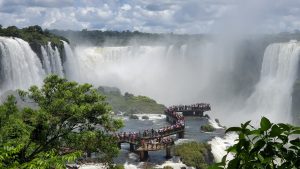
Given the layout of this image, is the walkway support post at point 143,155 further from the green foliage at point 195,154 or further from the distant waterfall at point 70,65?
the distant waterfall at point 70,65

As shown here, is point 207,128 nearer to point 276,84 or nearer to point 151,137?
point 151,137

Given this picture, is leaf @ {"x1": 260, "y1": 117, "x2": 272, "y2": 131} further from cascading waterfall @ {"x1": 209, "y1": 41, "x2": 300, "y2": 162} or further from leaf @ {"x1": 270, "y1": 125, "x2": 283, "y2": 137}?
cascading waterfall @ {"x1": 209, "y1": 41, "x2": 300, "y2": 162}

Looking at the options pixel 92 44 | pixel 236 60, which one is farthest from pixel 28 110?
pixel 92 44

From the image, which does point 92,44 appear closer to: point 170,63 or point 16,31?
point 170,63

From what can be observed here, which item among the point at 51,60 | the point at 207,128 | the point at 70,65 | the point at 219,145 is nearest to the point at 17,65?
the point at 51,60

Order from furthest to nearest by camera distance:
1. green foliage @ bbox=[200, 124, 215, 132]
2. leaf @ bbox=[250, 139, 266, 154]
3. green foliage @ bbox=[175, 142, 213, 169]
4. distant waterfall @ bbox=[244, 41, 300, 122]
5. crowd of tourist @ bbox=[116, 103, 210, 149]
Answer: distant waterfall @ bbox=[244, 41, 300, 122] → green foliage @ bbox=[200, 124, 215, 132] → crowd of tourist @ bbox=[116, 103, 210, 149] → green foliage @ bbox=[175, 142, 213, 169] → leaf @ bbox=[250, 139, 266, 154]

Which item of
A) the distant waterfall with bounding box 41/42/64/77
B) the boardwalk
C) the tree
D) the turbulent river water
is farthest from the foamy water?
the distant waterfall with bounding box 41/42/64/77

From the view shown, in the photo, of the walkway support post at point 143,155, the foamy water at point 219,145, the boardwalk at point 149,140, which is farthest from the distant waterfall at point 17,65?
the foamy water at point 219,145
